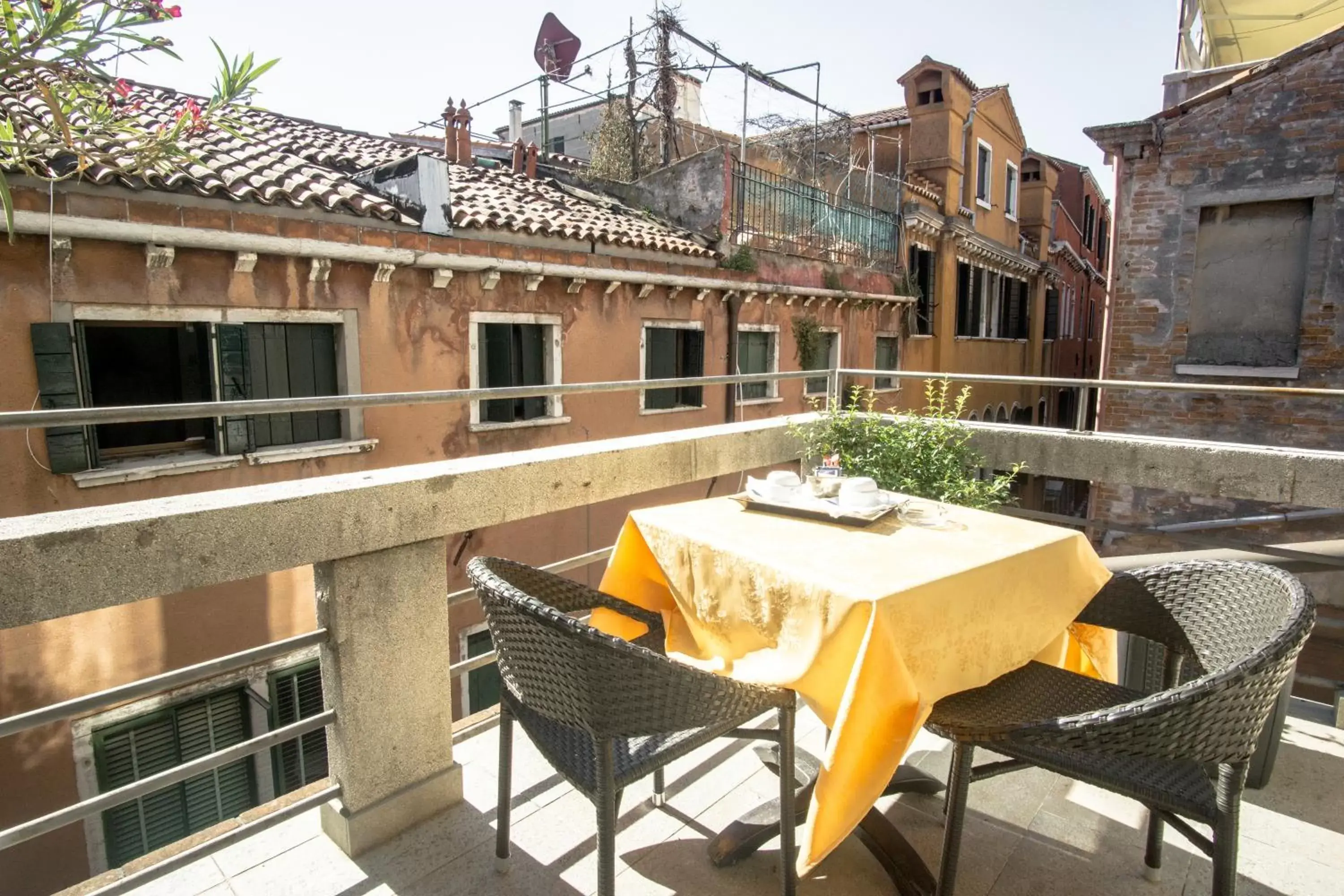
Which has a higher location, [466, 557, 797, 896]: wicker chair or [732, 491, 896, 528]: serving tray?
[732, 491, 896, 528]: serving tray

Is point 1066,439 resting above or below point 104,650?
above

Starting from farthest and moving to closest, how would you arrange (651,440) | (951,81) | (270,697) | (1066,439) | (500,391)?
(951,81), (270,697), (1066,439), (651,440), (500,391)

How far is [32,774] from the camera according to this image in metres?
6.23

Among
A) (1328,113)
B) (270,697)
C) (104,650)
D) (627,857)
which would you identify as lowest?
(270,697)

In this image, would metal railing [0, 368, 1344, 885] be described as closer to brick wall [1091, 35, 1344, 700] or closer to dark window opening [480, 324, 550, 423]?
brick wall [1091, 35, 1344, 700]

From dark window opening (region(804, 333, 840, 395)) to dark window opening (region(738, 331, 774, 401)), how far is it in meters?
1.00

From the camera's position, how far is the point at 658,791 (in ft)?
7.93

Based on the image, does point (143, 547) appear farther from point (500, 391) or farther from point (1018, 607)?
point (1018, 607)

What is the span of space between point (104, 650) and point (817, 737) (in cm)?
642

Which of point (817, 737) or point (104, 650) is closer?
point (817, 737)

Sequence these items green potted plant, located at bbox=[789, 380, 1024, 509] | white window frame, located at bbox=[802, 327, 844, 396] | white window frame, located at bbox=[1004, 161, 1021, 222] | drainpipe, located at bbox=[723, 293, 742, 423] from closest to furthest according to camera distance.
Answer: green potted plant, located at bbox=[789, 380, 1024, 509], drainpipe, located at bbox=[723, 293, 742, 423], white window frame, located at bbox=[802, 327, 844, 396], white window frame, located at bbox=[1004, 161, 1021, 222]

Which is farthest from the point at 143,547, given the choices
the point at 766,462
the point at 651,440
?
the point at 766,462

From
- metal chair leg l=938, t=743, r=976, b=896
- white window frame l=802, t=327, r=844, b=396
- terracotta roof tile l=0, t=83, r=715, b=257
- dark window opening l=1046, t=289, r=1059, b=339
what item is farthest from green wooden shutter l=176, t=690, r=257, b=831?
dark window opening l=1046, t=289, r=1059, b=339

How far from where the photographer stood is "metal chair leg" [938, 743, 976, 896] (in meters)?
1.79
